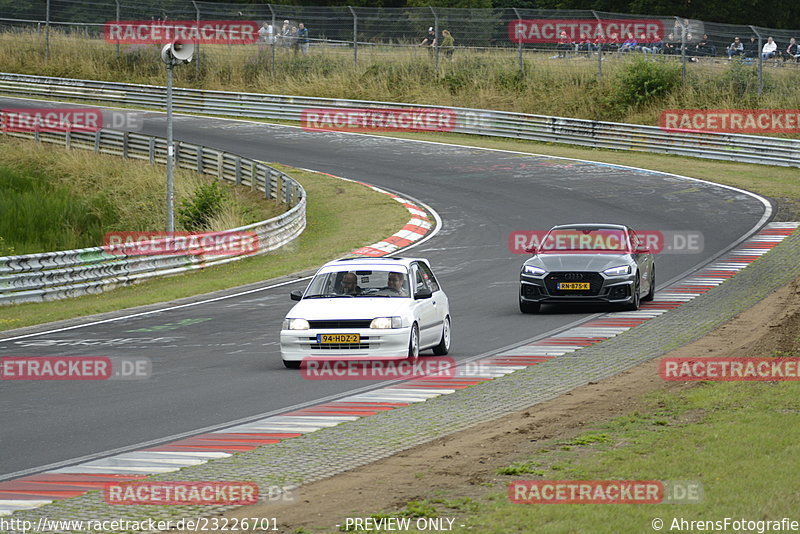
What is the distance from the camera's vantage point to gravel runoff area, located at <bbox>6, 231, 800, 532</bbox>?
796cm

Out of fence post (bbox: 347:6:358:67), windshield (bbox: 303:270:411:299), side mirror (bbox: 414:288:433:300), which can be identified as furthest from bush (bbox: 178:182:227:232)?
fence post (bbox: 347:6:358:67)

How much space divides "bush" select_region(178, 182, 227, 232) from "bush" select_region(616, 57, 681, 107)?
68.7 ft

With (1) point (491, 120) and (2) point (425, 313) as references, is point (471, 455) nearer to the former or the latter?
(2) point (425, 313)

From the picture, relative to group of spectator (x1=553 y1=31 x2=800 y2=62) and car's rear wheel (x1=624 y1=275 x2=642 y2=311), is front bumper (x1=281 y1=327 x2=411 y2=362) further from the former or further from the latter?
group of spectator (x1=553 y1=31 x2=800 y2=62)

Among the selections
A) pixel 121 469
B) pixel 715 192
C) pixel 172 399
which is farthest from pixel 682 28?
pixel 121 469

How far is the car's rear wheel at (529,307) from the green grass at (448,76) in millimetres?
27350

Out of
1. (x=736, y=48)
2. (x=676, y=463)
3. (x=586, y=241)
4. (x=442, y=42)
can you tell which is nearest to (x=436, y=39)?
(x=442, y=42)

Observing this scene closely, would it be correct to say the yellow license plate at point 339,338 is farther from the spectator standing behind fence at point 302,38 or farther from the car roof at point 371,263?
the spectator standing behind fence at point 302,38

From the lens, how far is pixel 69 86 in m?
55.6

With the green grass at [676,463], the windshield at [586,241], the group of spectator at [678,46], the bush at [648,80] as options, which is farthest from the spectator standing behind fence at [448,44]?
the green grass at [676,463]

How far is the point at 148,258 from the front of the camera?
80.7ft

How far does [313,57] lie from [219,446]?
45.2 m

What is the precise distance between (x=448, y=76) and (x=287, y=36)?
8.32 meters

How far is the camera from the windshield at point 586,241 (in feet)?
63.6
